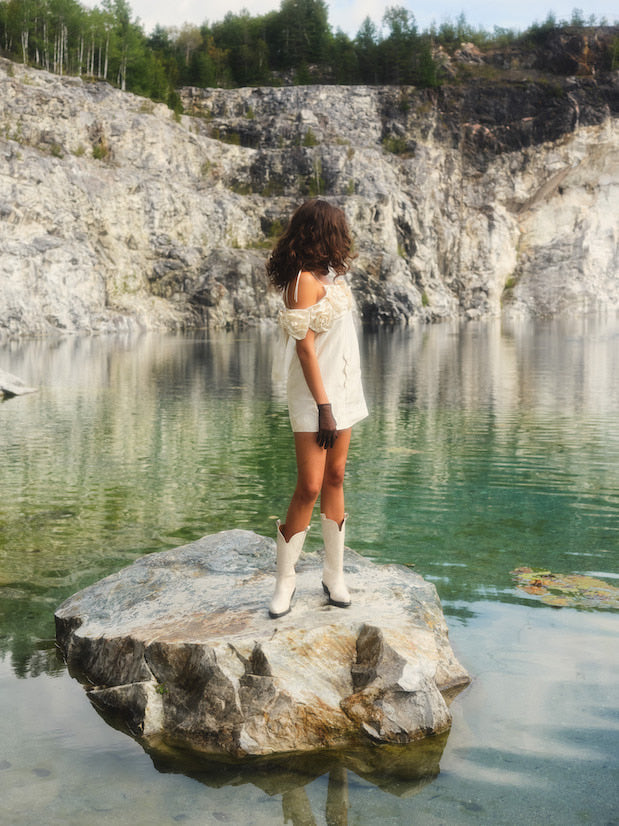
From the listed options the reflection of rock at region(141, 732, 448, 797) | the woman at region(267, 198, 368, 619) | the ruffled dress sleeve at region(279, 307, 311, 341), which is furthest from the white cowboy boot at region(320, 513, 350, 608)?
the ruffled dress sleeve at region(279, 307, 311, 341)

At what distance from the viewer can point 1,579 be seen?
7418 mm

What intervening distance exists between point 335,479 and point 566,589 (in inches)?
114

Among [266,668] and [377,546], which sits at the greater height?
[266,668]

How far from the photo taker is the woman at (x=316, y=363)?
498 cm

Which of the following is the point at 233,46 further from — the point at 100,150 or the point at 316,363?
the point at 316,363

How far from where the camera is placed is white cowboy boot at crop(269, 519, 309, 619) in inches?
202

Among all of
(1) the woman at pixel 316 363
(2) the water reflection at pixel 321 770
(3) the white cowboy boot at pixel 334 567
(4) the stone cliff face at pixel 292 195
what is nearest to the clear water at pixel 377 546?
(2) the water reflection at pixel 321 770

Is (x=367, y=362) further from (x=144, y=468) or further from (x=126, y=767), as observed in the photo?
(x=126, y=767)

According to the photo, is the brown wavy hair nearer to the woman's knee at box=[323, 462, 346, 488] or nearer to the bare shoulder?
the bare shoulder

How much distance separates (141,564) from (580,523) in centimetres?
548

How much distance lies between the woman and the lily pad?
7.65 feet

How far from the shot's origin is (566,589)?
6.89 m

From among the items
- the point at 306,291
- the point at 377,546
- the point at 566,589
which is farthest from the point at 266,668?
the point at 377,546

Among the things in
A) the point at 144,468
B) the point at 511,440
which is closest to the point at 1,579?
the point at 144,468
